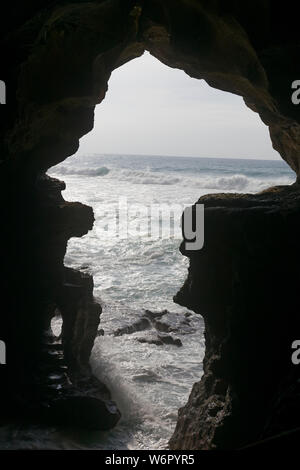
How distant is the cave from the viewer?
5352mm

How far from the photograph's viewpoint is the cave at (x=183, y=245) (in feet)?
17.6

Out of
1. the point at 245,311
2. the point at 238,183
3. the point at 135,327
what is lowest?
the point at 135,327

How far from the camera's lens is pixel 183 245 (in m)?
6.95

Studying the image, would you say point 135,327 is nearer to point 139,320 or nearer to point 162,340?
point 139,320

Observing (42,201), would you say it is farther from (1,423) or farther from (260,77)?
(260,77)

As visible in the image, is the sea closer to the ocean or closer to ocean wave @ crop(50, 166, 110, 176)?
the ocean

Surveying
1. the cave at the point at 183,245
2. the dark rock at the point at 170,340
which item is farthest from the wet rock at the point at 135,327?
the cave at the point at 183,245

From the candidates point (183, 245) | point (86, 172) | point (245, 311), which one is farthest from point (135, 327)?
point (86, 172)

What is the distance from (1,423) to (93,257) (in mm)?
12590

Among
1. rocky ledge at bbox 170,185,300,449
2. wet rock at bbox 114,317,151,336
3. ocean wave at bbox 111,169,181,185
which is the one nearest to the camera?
rocky ledge at bbox 170,185,300,449

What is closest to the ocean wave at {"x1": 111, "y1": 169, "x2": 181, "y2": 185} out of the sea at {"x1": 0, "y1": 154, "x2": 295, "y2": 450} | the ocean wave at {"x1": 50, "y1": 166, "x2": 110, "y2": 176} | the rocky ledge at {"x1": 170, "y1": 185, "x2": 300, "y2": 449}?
the ocean wave at {"x1": 50, "y1": 166, "x2": 110, "y2": 176}

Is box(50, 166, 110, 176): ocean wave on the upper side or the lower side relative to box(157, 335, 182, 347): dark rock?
upper

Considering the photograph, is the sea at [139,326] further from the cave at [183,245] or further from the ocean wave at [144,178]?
the ocean wave at [144,178]
